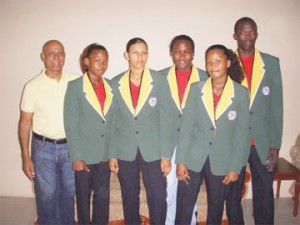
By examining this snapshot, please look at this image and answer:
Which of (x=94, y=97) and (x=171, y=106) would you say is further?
(x=171, y=106)

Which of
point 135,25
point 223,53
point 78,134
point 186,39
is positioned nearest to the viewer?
point 223,53

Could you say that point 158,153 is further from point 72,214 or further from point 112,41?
point 112,41

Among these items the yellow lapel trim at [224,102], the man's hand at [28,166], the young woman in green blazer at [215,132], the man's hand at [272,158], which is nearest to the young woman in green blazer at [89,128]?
the man's hand at [28,166]

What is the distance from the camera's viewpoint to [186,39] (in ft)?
8.38

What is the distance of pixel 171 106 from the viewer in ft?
8.17

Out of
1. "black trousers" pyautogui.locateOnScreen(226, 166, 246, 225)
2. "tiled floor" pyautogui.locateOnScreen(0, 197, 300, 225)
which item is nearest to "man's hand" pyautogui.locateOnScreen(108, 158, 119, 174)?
"black trousers" pyautogui.locateOnScreen(226, 166, 246, 225)

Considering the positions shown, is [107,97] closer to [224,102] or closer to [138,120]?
[138,120]

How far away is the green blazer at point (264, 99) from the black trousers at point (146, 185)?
3.09 ft

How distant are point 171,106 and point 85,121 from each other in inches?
31.0

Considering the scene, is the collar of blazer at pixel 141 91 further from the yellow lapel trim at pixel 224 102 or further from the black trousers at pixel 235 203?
the black trousers at pixel 235 203

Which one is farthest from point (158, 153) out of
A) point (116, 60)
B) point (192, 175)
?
point (116, 60)

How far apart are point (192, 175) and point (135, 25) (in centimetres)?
221

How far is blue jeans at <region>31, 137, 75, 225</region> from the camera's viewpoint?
248cm

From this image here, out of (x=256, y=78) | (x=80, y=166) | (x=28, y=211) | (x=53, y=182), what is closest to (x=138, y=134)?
(x=80, y=166)
